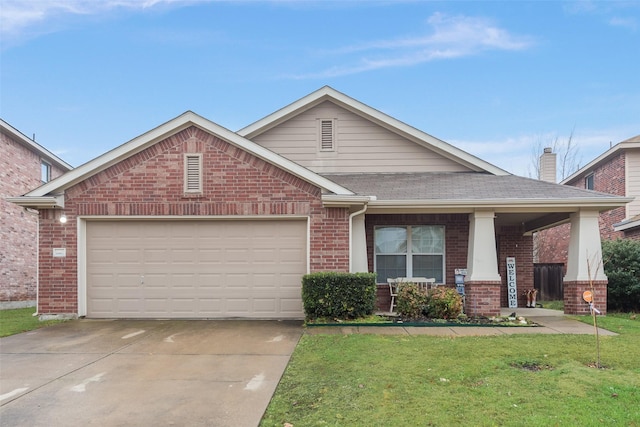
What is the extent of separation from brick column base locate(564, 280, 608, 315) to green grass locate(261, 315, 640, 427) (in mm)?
2951

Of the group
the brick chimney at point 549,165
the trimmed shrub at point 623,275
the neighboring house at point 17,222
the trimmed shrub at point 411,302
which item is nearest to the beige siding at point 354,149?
the brick chimney at point 549,165

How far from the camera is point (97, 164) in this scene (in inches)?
362

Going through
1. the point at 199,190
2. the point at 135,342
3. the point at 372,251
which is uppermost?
the point at 199,190

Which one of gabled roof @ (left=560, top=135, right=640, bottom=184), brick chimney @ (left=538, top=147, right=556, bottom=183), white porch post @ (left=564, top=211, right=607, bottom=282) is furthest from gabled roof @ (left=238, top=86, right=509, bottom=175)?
gabled roof @ (left=560, top=135, right=640, bottom=184)

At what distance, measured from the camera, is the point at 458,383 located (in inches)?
188

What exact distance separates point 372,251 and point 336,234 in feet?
7.44

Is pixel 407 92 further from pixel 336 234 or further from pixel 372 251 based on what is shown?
pixel 336 234

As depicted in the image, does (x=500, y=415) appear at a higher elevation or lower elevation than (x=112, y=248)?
lower

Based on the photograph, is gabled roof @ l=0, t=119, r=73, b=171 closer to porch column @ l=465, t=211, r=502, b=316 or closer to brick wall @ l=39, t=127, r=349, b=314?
brick wall @ l=39, t=127, r=349, b=314

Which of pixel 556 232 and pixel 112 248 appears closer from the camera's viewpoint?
pixel 112 248

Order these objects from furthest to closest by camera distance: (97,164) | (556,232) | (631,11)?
(556,232)
(631,11)
(97,164)

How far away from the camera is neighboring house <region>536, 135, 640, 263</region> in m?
15.6

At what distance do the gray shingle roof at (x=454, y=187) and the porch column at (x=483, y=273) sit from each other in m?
0.69

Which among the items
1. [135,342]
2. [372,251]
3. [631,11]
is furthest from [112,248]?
[631,11]
